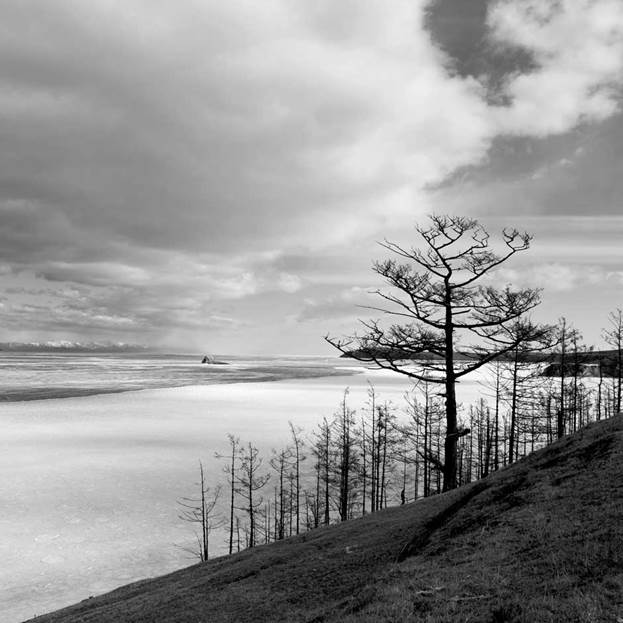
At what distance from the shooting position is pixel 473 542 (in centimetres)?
986

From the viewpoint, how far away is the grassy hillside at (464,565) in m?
6.91

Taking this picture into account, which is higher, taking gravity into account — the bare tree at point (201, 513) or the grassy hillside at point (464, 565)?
the grassy hillside at point (464, 565)

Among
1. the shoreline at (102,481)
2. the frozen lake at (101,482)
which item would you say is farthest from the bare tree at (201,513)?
the shoreline at (102,481)

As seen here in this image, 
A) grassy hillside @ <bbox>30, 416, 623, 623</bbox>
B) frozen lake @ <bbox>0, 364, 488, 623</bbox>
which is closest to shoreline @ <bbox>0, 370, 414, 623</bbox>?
frozen lake @ <bbox>0, 364, 488, 623</bbox>

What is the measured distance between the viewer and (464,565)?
866 cm

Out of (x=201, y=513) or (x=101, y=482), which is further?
(x=101, y=482)

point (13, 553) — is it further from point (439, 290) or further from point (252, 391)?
point (252, 391)

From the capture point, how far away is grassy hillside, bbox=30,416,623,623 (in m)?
6.91

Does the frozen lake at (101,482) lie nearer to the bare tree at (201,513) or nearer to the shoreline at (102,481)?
the shoreline at (102,481)

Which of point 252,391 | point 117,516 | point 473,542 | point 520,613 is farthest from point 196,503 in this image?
point 252,391

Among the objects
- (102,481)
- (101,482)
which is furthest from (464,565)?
(102,481)

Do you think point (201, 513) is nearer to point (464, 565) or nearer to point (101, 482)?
point (101, 482)

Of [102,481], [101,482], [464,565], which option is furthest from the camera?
[102,481]

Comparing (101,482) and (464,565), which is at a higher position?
(464,565)
